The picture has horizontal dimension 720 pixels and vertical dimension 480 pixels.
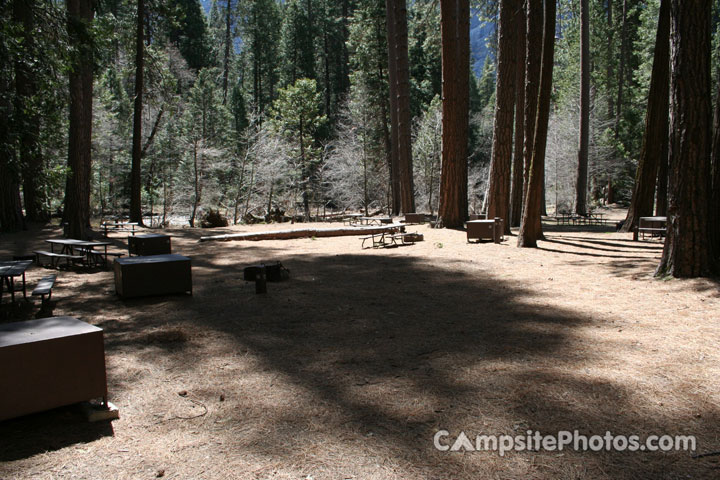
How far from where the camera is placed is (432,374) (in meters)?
4.44

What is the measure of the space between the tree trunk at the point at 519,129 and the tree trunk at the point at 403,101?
14.6ft

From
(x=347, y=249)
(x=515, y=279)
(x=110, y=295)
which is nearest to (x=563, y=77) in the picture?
(x=347, y=249)

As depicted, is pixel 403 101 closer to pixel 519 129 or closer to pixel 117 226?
pixel 519 129

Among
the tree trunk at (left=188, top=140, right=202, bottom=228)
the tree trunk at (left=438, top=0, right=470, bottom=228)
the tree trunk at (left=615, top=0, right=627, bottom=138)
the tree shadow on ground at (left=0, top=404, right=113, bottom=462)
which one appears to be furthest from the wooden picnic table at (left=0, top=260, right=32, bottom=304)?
the tree trunk at (left=615, top=0, right=627, bottom=138)

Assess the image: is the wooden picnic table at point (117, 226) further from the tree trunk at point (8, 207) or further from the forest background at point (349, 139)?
the forest background at point (349, 139)

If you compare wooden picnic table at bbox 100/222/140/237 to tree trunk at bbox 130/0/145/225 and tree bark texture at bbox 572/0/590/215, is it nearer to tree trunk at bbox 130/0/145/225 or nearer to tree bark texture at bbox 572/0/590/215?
tree trunk at bbox 130/0/145/225

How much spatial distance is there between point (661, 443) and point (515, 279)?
18.5 feet

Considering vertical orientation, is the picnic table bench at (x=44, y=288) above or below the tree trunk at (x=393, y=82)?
below

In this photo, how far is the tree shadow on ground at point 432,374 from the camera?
316 centimetres

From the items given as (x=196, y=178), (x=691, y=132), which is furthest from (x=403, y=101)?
(x=691, y=132)

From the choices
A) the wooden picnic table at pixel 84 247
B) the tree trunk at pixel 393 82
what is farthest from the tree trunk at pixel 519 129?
the wooden picnic table at pixel 84 247

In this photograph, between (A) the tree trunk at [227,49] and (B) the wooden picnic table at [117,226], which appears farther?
(A) the tree trunk at [227,49]

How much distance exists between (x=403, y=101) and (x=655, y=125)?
383 inches

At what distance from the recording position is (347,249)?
13.4 metres
